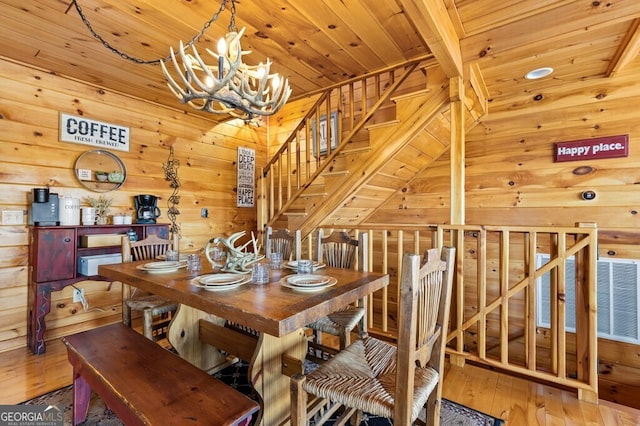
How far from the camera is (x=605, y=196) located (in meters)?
2.77

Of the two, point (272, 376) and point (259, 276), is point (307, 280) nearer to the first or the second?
point (259, 276)

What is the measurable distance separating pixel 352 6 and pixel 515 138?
Result: 222 cm

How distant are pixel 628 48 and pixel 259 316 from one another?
3057 millimetres

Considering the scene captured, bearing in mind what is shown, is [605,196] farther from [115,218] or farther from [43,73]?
[43,73]

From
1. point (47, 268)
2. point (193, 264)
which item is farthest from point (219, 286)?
point (47, 268)

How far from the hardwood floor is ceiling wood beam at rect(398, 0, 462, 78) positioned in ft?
7.22

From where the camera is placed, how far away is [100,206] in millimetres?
3047

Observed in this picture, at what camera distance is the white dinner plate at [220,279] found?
1.54m

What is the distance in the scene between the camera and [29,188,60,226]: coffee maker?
2.54 meters

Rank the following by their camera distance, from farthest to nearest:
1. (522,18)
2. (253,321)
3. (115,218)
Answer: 1. (115,218)
2. (522,18)
3. (253,321)

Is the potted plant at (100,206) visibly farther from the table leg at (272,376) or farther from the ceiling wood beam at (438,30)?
the ceiling wood beam at (438,30)

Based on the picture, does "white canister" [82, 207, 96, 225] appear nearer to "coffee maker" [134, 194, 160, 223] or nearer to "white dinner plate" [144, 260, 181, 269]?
"coffee maker" [134, 194, 160, 223]

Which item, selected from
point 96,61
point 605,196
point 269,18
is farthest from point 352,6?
point 605,196

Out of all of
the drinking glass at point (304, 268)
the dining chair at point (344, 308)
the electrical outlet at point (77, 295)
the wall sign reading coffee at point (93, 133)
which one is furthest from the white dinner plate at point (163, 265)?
the wall sign reading coffee at point (93, 133)
